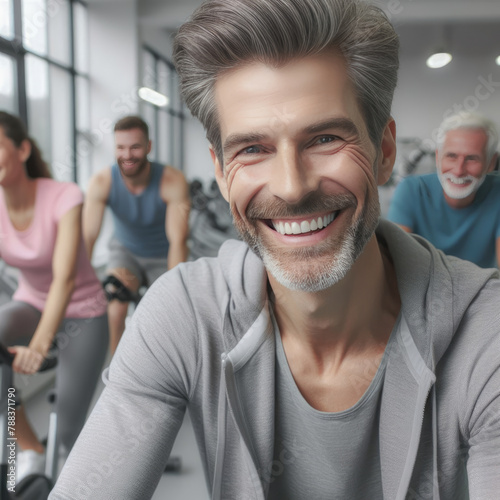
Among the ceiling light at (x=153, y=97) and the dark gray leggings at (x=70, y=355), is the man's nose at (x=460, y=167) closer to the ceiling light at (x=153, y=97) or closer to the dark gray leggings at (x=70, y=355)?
the ceiling light at (x=153, y=97)

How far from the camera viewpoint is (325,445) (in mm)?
613

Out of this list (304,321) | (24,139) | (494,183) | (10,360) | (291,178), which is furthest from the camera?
(24,139)

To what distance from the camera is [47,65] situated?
1201mm

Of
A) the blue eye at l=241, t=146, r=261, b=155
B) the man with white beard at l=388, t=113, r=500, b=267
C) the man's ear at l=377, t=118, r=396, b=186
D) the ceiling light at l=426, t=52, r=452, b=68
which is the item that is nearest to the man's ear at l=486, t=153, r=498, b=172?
the man with white beard at l=388, t=113, r=500, b=267

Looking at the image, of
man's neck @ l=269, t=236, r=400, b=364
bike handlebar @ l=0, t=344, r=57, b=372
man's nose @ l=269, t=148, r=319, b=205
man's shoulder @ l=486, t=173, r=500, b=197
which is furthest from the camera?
bike handlebar @ l=0, t=344, r=57, b=372

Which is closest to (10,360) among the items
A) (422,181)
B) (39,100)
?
(39,100)

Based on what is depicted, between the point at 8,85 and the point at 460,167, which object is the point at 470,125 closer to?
the point at 460,167

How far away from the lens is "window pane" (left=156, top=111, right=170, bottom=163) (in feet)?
3.73

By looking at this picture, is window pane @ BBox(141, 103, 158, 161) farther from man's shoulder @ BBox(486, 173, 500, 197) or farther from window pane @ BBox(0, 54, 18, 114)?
man's shoulder @ BBox(486, 173, 500, 197)

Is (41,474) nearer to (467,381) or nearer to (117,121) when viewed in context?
(117,121)

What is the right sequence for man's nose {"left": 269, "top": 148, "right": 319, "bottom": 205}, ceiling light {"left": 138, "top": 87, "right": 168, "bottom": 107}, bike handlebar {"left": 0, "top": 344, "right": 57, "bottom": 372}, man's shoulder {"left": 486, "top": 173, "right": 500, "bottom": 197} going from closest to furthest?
man's nose {"left": 269, "top": 148, "right": 319, "bottom": 205} < man's shoulder {"left": 486, "top": 173, "right": 500, "bottom": 197} < bike handlebar {"left": 0, "top": 344, "right": 57, "bottom": 372} < ceiling light {"left": 138, "top": 87, "right": 168, "bottom": 107}

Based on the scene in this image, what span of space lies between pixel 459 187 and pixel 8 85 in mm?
1044

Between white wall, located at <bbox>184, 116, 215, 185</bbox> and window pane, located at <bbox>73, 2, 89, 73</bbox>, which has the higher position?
window pane, located at <bbox>73, 2, 89, 73</bbox>

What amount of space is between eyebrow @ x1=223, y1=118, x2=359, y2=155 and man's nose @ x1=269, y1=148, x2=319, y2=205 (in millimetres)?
31
